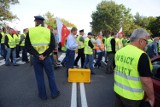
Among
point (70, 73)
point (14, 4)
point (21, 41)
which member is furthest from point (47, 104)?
point (14, 4)

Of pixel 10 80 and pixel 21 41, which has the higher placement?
pixel 21 41

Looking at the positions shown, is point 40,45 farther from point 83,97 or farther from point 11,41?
point 11,41

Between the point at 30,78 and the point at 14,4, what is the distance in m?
42.3

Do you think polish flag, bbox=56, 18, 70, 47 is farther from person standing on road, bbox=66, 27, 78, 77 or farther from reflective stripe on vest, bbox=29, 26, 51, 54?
reflective stripe on vest, bbox=29, 26, 51, 54

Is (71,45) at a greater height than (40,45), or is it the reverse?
(40,45)

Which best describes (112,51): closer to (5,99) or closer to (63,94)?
(63,94)

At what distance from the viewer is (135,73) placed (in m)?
3.35

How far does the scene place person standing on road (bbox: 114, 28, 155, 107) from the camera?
128 inches

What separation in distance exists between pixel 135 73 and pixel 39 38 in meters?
3.74

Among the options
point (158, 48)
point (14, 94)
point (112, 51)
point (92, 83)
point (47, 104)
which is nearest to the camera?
point (47, 104)

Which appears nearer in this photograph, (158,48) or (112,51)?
(112,51)

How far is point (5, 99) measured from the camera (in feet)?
22.4

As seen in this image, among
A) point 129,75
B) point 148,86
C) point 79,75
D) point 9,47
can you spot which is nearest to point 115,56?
point 129,75

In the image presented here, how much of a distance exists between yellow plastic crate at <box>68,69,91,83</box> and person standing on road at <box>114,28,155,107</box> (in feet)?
17.8
